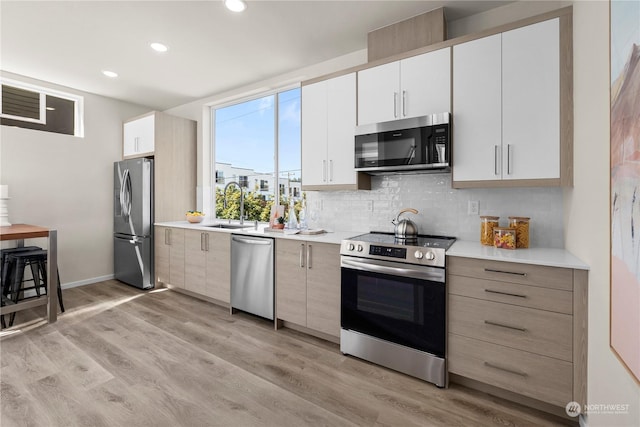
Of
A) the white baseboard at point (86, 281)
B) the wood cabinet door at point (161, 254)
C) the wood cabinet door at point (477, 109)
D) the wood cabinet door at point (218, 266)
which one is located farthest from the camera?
the white baseboard at point (86, 281)

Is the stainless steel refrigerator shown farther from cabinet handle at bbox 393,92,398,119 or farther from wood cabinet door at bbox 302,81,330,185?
cabinet handle at bbox 393,92,398,119

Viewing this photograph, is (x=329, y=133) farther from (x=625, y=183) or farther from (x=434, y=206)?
(x=625, y=183)

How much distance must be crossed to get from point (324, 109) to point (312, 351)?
2.13 metres

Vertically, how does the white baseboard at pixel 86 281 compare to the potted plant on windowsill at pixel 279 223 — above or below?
below

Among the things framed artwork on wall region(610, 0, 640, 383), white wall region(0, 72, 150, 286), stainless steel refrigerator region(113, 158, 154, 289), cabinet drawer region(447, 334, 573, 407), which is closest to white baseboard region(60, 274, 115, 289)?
white wall region(0, 72, 150, 286)

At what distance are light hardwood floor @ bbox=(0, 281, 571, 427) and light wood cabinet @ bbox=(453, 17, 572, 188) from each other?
1.44 m

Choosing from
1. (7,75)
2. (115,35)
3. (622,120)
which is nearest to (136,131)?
(7,75)

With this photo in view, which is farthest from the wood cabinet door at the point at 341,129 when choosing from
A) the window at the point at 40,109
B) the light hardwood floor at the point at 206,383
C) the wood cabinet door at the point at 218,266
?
the window at the point at 40,109

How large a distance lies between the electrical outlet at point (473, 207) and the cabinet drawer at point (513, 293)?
29.9 inches

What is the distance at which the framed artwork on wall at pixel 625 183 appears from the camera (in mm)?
973

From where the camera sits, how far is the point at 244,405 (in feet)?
6.00

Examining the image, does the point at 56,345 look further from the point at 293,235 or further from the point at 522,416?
the point at 522,416

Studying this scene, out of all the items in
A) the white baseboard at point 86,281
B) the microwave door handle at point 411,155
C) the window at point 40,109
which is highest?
the window at point 40,109

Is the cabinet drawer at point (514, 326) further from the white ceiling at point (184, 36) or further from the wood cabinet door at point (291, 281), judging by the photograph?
the white ceiling at point (184, 36)
